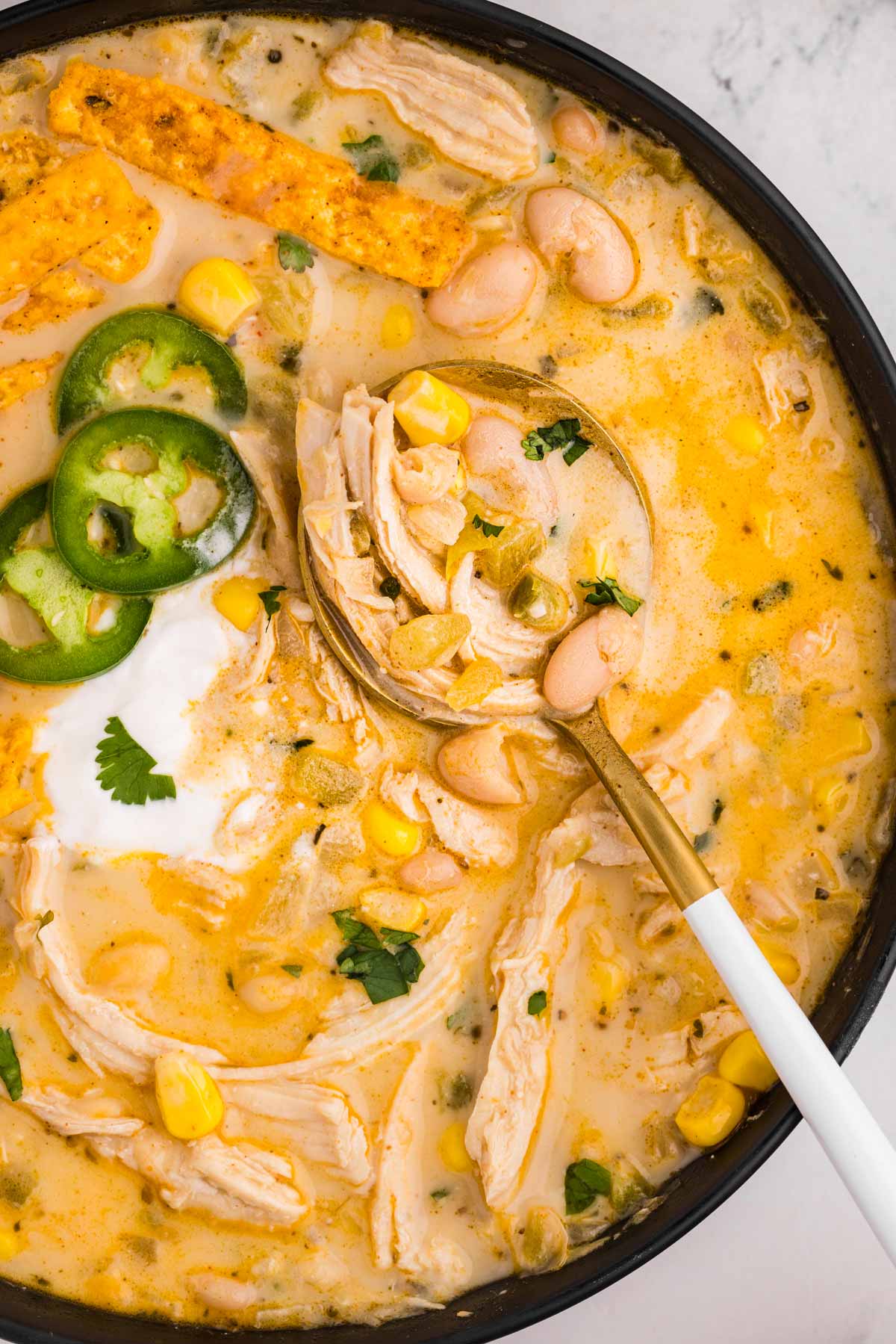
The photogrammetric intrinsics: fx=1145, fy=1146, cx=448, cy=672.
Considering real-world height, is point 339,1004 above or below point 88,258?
below

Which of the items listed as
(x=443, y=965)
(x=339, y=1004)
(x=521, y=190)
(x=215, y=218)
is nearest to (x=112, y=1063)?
(x=339, y=1004)

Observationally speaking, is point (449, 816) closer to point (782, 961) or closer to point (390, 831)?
point (390, 831)

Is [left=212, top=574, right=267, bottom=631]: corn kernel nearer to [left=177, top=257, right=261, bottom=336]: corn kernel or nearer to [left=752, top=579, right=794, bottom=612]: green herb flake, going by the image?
[left=177, top=257, right=261, bottom=336]: corn kernel

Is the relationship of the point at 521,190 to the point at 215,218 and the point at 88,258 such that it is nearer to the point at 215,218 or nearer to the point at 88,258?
the point at 215,218

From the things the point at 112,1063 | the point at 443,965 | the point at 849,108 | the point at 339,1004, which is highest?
the point at 849,108

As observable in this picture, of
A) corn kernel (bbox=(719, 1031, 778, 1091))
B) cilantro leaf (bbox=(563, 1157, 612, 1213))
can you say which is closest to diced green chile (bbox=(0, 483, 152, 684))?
cilantro leaf (bbox=(563, 1157, 612, 1213))
